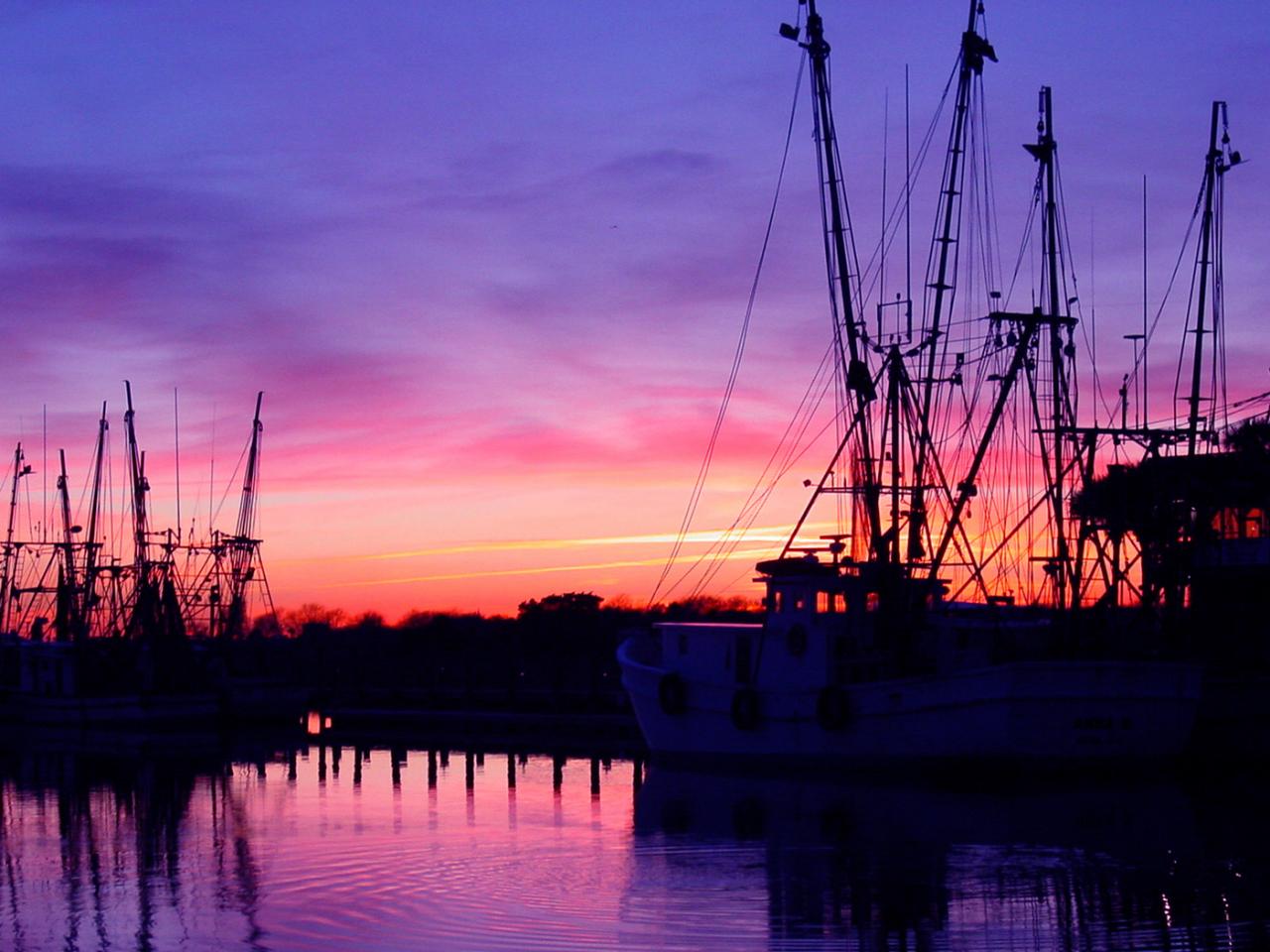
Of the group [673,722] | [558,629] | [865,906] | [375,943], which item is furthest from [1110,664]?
[558,629]

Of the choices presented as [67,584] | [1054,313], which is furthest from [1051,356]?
[67,584]

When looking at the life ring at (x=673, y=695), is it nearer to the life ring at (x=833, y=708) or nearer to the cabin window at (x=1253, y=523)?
the life ring at (x=833, y=708)

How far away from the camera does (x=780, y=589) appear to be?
131 ft

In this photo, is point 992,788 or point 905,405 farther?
point 905,405

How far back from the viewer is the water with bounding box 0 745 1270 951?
18.8 meters

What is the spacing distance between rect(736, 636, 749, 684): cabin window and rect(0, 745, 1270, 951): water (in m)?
3.18

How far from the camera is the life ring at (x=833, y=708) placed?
37.2 meters

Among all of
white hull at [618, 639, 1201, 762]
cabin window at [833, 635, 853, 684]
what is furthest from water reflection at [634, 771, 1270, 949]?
cabin window at [833, 635, 853, 684]

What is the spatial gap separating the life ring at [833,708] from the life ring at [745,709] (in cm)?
214

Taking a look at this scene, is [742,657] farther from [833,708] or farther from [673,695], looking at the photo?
[833,708]

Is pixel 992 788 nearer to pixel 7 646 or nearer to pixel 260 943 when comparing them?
pixel 260 943

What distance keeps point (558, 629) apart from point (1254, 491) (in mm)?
79796

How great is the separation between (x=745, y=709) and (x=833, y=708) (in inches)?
115

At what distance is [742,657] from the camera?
4056 centimetres
